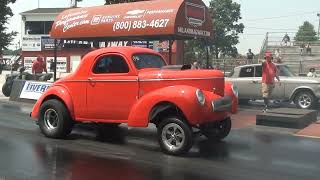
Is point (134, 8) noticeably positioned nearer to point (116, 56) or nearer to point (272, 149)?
point (116, 56)

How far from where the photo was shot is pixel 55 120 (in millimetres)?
11078

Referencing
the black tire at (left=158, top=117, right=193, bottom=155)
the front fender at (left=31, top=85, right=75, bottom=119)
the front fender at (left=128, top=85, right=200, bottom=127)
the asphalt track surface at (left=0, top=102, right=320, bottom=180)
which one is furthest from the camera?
the front fender at (left=31, top=85, right=75, bottom=119)

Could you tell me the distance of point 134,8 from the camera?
754 inches

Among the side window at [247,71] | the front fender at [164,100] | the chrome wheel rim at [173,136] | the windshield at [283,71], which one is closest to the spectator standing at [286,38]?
the side window at [247,71]

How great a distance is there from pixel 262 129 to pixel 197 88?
430 cm

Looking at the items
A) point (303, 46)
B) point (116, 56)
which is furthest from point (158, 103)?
point (303, 46)

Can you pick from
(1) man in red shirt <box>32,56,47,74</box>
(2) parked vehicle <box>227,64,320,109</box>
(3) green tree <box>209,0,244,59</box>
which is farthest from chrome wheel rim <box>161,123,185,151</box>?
(3) green tree <box>209,0,244,59</box>

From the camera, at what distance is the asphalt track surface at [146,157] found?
7.82 metres

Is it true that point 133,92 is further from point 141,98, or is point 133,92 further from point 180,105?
point 180,105

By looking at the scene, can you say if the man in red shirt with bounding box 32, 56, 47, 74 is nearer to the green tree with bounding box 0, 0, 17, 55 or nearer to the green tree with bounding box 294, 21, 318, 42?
the green tree with bounding box 0, 0, 17, 55

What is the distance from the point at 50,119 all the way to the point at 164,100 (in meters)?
3.09

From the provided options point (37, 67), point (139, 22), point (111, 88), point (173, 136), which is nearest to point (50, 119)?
point (111, 88)

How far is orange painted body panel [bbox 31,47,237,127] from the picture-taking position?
9.16 meters

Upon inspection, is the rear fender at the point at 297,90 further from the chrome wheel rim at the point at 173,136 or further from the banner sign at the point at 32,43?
the banner sign at the point at 32,43
